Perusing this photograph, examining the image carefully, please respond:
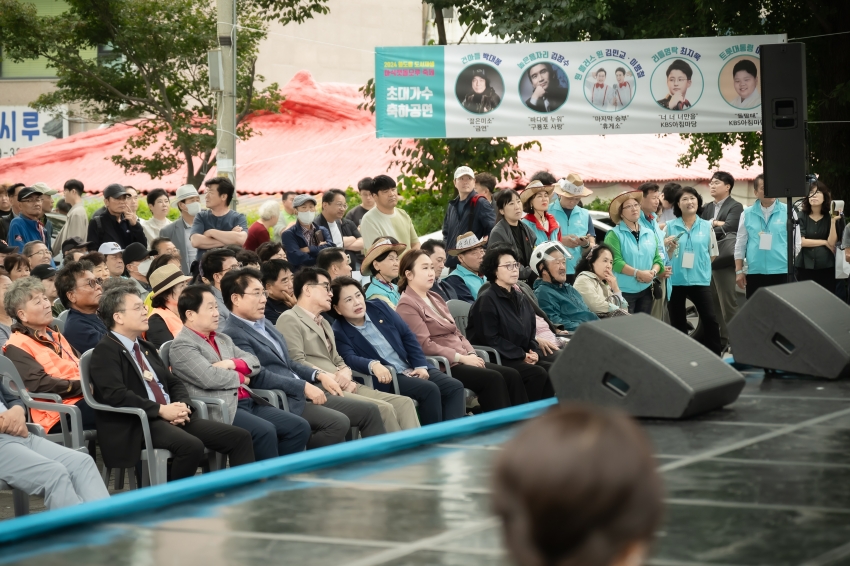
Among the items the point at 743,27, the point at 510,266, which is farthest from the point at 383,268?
the point at 743,27

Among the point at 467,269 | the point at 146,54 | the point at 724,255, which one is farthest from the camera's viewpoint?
the point at 146,54

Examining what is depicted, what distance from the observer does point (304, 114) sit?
2175 centimetres

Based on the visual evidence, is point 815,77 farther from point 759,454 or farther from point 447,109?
point 759,454

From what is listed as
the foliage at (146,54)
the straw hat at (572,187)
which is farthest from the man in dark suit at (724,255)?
the foliage at (146,54)

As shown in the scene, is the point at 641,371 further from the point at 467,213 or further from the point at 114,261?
the point at 467,213

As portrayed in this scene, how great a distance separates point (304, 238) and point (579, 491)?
24.8 feet

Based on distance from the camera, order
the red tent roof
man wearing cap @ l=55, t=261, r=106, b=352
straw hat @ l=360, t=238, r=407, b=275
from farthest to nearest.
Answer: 1. the red tent roof
2. straw hat @ l=360, t=238, r=407, b=275
3. man wearing cap @ l=55, t=261, r=106, b=352

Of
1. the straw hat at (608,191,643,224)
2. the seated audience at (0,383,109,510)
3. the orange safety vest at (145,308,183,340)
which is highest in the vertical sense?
the straw hat at (608,191,643,224)

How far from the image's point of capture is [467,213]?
914cm

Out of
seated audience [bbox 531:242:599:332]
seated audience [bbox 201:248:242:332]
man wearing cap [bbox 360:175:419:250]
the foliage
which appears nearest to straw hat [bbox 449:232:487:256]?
seated audience [bbox 531:242:599:332]

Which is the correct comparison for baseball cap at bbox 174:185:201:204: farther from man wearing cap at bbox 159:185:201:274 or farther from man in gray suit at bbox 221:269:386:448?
man in gray suit at bbox 221:269:386:448

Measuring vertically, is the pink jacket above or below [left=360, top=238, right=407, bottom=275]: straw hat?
below

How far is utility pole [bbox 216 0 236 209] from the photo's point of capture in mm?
10570

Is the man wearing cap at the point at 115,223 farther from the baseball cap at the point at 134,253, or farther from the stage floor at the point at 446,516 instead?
the stage floor at the point at 446,516
